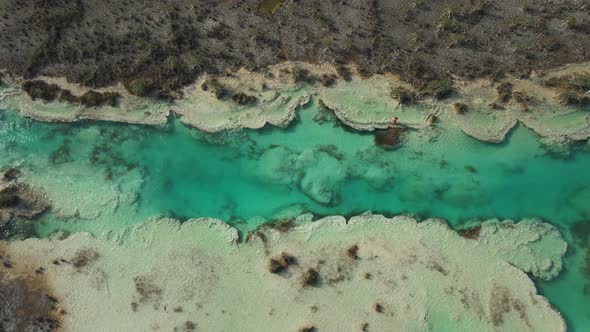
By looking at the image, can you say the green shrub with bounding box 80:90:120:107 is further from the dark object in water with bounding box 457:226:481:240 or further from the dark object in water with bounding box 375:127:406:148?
the dark object in water with bounding box 457:226:481:240

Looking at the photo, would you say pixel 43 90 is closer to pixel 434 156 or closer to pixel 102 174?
pixel 102 174

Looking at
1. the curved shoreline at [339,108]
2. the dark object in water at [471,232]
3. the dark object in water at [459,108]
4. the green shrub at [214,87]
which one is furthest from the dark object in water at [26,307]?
the dark object in water at [459,108]

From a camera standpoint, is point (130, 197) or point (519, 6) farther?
point (519, 6)

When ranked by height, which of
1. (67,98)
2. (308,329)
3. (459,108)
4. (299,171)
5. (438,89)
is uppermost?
(438,89)

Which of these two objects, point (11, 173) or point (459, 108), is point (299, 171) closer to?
point (459, 108)

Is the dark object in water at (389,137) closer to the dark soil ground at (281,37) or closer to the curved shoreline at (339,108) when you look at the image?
the curved shoreline at (339,108)

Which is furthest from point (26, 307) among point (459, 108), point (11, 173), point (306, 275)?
point (459, 108)

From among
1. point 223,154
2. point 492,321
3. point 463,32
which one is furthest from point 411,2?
point 492,321

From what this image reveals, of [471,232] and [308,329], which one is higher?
[471,232]
